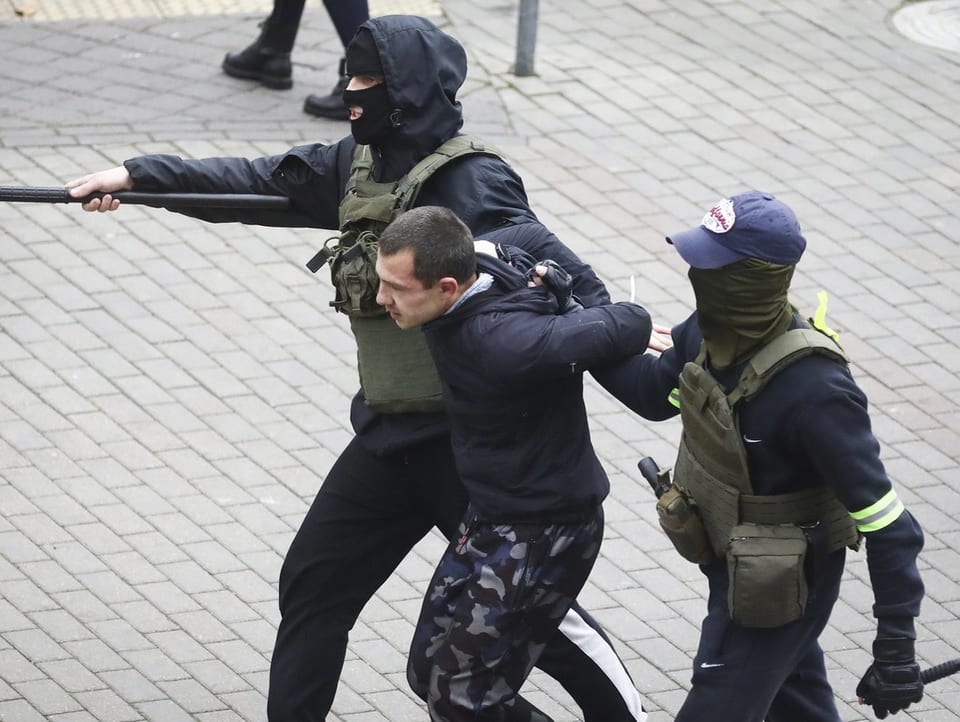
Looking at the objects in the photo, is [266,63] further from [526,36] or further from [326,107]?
[526,36]

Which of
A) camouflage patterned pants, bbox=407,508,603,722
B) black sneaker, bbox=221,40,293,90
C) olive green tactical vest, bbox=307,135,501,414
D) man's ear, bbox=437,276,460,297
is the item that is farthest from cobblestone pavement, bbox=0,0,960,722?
man's ear, bbox=437,276,460,297

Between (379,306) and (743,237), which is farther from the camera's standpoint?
(379,306)

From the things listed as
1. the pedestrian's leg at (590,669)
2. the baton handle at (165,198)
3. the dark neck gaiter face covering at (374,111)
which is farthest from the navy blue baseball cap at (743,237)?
the baton handle at (165,198)

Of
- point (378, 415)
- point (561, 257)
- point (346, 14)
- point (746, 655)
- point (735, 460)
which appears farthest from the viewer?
point (346, 14)

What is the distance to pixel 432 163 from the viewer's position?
13.6 ft

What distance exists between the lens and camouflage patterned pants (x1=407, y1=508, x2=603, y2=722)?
3967 mm

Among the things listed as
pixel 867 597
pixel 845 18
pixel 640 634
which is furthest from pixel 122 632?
pixel 845 18

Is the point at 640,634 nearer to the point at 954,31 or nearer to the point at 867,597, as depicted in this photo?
the point at 867,597

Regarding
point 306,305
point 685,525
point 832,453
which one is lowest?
point 306,305

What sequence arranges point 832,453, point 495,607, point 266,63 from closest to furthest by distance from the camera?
1. point 832,453
2. point 495,607
3. point 266,63

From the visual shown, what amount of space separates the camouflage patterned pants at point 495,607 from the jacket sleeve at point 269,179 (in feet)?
3.50

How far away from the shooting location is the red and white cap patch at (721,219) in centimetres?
363

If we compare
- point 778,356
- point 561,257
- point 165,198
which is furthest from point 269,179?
point 778,356

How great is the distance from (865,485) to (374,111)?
157 centimetres
